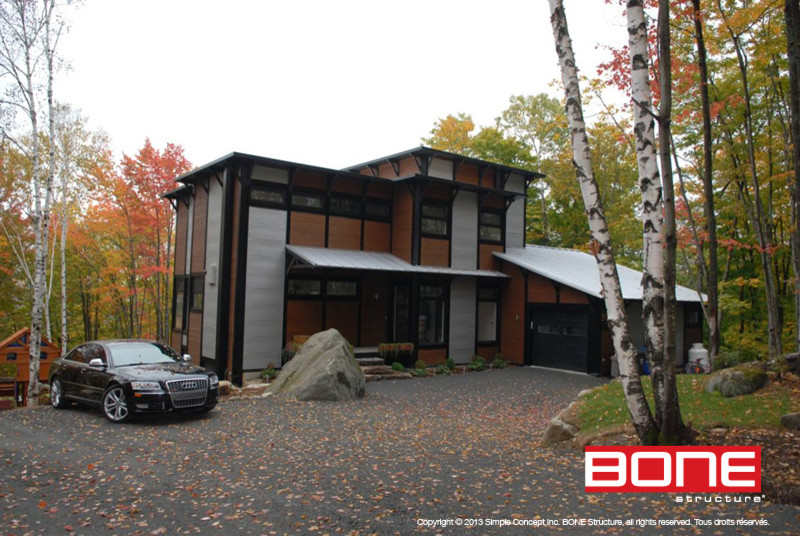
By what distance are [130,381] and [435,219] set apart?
460 inches

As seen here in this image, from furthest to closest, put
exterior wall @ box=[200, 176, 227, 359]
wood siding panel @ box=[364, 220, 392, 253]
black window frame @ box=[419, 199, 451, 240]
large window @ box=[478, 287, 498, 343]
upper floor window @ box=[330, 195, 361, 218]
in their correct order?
large window @ box=[478, 287, 498, 343] < black window frame @ box=[419, 199, 451, 240] < wood siding panel @ box=[364, 220, 392, 253] < upper floor window @ box=[330, 195, 361, 218] < exterior wall @ box=[200, 176, 227, 359]

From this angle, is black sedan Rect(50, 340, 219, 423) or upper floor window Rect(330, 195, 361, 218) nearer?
black sedan Rect(50, 340, 219, 423)

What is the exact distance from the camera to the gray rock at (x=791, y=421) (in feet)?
21.2

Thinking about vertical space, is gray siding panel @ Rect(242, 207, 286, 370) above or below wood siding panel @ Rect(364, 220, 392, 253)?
below

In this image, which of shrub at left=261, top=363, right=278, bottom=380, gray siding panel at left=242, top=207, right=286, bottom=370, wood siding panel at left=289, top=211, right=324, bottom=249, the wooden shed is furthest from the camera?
wood siding panel at left=289, top=211, right=324, bottom=249

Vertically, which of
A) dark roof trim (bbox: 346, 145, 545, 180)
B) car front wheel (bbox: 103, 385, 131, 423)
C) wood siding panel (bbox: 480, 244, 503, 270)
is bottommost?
car front wheel (bbox: 103, 385, 131, 423)

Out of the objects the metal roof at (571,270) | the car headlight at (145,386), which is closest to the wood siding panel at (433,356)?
the metal roof at (571,270)

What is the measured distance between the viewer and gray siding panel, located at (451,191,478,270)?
1884cm

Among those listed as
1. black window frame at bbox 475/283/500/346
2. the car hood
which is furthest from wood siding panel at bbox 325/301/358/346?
the car hood

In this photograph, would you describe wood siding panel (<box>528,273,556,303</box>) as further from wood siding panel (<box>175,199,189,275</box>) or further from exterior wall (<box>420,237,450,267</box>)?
wood siding panel (<box>175,199,189,275</box>)

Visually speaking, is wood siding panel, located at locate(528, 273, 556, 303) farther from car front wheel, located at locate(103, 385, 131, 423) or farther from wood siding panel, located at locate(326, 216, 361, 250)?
car front wheel, located at locate(103, 385, 131, 423)

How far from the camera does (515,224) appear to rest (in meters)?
21.4

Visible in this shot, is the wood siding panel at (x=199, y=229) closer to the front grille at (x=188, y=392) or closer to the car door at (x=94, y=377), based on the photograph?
the car door at (x=94, y=377)

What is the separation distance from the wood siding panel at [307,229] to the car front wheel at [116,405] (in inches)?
304
